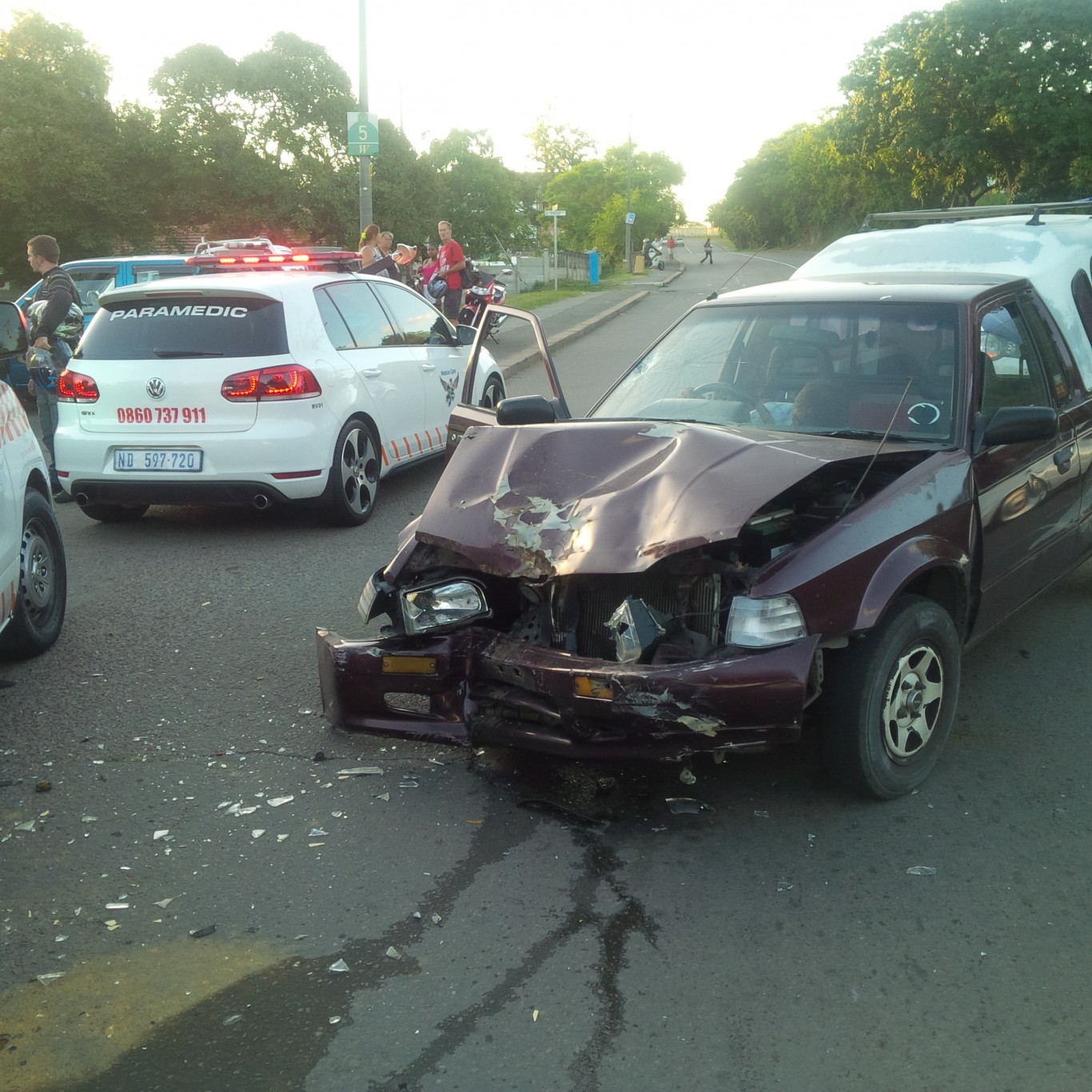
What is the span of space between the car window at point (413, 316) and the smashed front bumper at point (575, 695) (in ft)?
18.5

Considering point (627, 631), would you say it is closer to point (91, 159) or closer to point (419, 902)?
point (419, 902)

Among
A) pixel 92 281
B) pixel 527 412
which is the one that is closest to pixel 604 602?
pixel 527 412

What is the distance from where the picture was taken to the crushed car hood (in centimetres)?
380

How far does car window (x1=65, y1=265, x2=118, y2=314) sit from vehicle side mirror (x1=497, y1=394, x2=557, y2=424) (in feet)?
39.8

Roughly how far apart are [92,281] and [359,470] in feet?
31.2

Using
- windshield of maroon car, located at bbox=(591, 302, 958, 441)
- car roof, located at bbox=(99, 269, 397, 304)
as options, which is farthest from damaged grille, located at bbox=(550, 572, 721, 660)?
car roof, located at bbox=(99, 269, 397, 304)

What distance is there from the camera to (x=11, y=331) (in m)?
6.90

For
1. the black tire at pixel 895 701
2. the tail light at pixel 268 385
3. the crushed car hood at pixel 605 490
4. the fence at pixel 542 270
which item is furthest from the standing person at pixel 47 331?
the fence at pixel 542 270

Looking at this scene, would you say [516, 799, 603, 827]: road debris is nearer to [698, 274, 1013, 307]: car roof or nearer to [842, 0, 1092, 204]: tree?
[698, 274, 1013, 307]: car roof

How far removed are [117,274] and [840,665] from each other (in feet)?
46.1

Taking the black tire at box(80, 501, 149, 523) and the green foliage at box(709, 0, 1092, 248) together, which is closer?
the black tire at box(80, 501, 149, 523)

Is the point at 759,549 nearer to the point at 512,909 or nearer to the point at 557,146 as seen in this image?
the point at 512,909

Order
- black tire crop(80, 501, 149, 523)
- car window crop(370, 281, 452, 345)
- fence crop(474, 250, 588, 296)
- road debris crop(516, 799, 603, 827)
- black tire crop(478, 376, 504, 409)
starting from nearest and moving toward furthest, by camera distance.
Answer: road debris crop(516, 799, 603, 827)
black tire crop(80, 501, 149, 523)
car window crop(370, 281, 452, 345)
black tire crop(478, 376, 504, 409)
fence crop(474, 250, 588, 296)

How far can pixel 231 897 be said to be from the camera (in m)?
3.58
